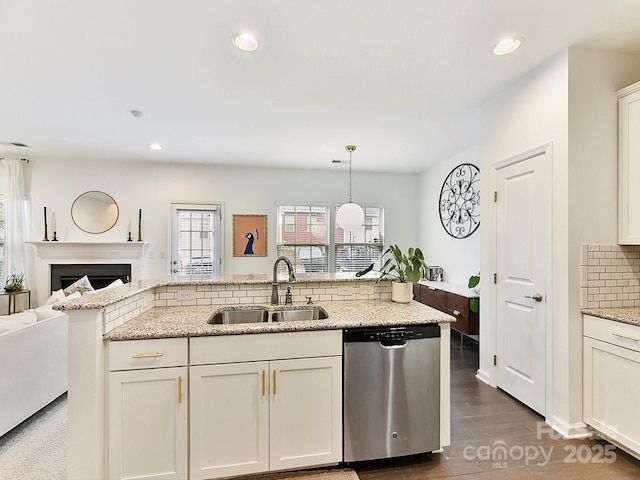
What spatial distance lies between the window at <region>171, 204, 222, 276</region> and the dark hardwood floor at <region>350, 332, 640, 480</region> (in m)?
4.26

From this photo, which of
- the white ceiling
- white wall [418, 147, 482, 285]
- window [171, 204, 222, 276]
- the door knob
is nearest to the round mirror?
window [171, 204, 222, 276]

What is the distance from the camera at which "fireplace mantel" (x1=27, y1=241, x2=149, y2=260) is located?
4.89 metres

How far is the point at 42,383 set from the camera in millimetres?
2354

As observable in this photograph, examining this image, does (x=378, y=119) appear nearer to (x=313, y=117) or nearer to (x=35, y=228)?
(x=313, y=117)

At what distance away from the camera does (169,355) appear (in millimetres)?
1603

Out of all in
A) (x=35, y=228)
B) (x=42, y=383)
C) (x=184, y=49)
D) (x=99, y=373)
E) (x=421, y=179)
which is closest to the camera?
(x=99, y=373)

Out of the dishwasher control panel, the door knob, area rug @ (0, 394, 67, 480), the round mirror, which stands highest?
the round mirror

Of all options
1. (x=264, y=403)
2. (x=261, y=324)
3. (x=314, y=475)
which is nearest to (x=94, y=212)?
(x=261, y=324)

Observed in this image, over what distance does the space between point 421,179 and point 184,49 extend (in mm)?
4740

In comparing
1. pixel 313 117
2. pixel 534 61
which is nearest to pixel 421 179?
pixel 313 117

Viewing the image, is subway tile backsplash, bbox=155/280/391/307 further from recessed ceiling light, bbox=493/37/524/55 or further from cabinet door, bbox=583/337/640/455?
recessed ceiling light, bbox=493/37/524/55

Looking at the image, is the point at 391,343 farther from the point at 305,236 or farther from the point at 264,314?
the point at 305,236

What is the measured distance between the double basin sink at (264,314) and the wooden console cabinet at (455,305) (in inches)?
77.2

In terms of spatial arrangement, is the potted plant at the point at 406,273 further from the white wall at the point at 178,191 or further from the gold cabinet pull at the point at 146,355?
the white wall at the point at 178,191
